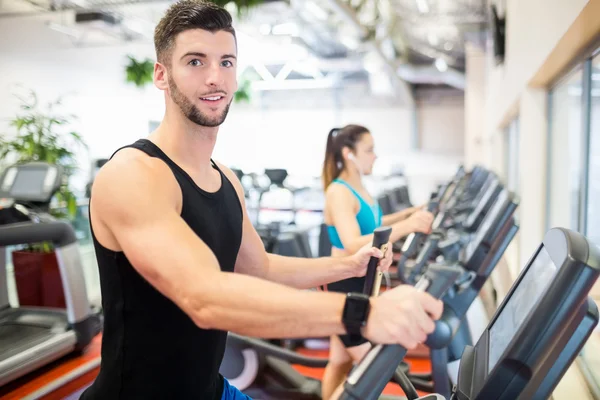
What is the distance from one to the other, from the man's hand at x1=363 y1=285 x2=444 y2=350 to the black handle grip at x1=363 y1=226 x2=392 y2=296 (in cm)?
47

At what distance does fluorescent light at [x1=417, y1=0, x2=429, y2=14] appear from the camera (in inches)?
330

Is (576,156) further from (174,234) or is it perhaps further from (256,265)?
(174,234)

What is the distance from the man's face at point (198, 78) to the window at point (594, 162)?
2220 millimetres

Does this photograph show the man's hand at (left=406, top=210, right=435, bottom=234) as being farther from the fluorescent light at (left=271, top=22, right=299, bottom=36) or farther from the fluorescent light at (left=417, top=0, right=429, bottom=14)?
the fluorescent light at (left=271, top=22, right=299, bottom=36)

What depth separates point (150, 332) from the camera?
1.19 metres

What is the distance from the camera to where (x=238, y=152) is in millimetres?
18609

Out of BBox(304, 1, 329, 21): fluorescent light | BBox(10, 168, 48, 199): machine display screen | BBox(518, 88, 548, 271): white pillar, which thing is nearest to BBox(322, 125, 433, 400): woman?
BBox(518, 88, 548, 271): white pillar

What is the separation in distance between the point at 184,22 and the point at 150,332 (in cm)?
70

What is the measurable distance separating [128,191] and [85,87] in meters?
4.85

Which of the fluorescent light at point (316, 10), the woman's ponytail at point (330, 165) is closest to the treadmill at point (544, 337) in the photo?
the woman's ponytail at point (330, 165)

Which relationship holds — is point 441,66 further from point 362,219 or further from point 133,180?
point 133,180

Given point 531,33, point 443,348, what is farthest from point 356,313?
point 531,33

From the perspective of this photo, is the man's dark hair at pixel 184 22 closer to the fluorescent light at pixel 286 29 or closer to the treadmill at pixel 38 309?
the treadmill at pixel 38 309

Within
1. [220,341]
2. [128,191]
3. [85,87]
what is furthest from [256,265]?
[85,87]
